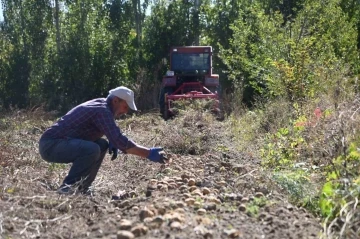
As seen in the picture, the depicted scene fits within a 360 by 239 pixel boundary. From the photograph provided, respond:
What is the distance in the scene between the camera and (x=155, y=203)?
6.36 metres

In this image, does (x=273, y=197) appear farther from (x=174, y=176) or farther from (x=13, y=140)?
(x=13, y=140)

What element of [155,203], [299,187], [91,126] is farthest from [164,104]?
[155,203]

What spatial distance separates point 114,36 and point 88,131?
2029 cm

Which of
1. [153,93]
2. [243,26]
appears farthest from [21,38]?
[243,26]

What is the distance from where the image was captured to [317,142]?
27.5ft

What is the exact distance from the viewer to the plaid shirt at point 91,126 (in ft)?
24.8

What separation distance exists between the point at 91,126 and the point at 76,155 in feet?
1.28

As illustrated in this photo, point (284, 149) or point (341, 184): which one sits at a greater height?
point (341, 184)

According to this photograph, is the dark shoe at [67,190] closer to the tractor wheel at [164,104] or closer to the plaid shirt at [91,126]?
the plaid shirt at [91,126]

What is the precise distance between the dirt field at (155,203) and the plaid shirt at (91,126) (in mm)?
591

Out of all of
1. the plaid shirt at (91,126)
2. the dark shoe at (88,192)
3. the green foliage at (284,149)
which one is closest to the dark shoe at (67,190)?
the dark shoe at (88,192)

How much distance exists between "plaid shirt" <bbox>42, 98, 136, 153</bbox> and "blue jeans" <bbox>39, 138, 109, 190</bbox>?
0.36ft

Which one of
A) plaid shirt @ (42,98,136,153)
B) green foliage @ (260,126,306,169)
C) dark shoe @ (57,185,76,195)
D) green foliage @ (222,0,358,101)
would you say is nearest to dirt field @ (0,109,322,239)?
dark shoe @ (57,185,76,195)

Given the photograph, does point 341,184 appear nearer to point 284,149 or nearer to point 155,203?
point 155,203
